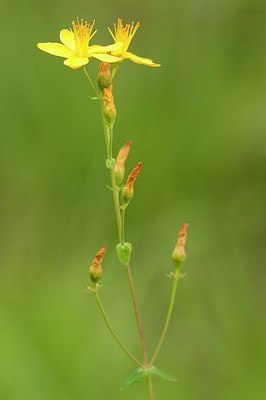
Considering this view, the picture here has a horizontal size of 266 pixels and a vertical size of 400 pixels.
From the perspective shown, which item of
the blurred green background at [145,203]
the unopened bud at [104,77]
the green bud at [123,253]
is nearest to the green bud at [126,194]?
the green bud at [123,253]

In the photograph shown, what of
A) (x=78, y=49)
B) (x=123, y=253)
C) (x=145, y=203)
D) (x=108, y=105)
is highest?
(x=145, y=203)

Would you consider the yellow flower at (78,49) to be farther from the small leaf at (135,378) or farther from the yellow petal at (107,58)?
the small leaf at (135,378)

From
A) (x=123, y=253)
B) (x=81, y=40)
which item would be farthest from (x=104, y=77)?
(x=123, y=253)

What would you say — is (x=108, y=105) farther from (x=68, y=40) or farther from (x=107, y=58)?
(x=68, y=40)

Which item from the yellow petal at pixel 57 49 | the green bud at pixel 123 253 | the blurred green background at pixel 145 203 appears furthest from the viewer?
the blurred green background at pixel 145 203

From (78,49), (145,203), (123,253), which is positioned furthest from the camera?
(145,203)

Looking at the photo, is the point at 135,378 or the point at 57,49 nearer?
the point at 135,378

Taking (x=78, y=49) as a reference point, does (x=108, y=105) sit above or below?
below
